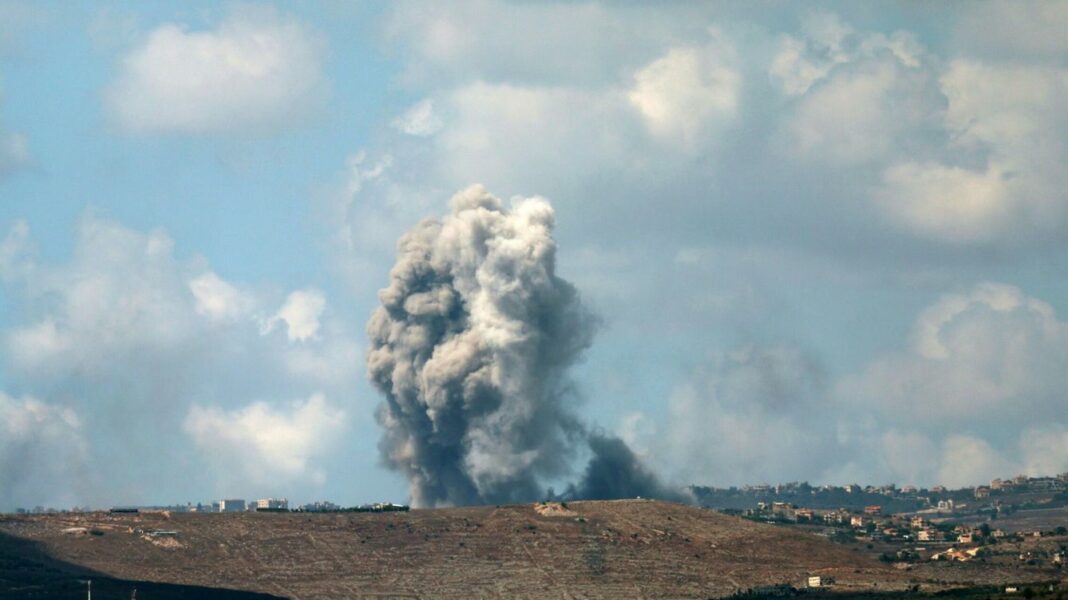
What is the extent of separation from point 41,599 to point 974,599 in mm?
98389

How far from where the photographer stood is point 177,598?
19750 centimetres

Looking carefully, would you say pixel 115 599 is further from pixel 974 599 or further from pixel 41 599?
pixel 974 599

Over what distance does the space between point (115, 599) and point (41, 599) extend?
7438 millimetres

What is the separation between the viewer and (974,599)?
649 feet

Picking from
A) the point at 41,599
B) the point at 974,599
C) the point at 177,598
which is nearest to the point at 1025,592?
the point at 974,599

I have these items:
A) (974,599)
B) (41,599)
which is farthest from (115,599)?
(974,599)

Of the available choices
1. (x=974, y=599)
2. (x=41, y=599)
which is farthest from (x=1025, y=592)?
(x=41, y=599)

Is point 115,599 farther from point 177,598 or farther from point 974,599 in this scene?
point 974,599

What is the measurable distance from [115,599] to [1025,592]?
9616 centimetres

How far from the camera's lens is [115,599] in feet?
626

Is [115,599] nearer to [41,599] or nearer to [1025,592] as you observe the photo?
[41,599]

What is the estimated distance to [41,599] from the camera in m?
190

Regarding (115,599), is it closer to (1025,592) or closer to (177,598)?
(177,598)

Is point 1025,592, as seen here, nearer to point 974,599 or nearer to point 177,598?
point 974,599
